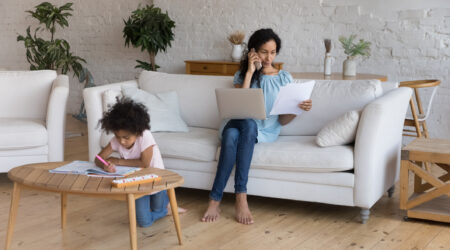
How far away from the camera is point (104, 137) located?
3842mm

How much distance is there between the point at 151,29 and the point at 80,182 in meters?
3.97

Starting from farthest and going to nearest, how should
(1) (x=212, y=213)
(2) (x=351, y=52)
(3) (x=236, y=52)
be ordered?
(3) (x=236, y=52), (2) (x=351, y=52), (1) (x=212, y=213)

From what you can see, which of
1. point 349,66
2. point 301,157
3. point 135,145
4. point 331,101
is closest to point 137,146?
point 135,145

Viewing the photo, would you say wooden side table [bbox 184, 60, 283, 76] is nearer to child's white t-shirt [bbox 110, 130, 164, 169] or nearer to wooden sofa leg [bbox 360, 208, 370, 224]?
wooden sofa leg [bbox 360, 208, 370, 224]

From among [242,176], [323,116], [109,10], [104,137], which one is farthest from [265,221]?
[109,10]

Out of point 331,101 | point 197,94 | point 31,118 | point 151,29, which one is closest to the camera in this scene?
point 331,101

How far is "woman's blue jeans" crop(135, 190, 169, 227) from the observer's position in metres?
3.15

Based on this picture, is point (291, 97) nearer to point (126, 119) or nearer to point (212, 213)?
point (212, 213)

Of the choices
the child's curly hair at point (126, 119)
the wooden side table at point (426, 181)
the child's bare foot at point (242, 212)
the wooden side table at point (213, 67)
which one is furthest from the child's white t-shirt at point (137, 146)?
the wooden side table at point (213, 67)

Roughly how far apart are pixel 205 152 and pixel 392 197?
131 centimetres

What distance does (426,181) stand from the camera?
11.0 ft

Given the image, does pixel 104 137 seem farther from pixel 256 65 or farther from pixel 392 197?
pixel 392 197

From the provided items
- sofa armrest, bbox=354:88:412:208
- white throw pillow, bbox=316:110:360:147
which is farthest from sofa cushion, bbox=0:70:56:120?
sofa armrest, bbox=354:88:412:208

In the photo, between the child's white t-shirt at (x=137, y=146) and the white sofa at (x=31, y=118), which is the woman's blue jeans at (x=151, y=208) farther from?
the white sofa at (x=31, y=118)
